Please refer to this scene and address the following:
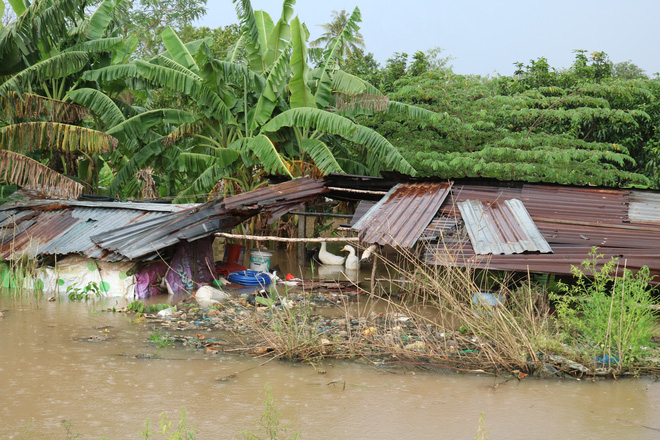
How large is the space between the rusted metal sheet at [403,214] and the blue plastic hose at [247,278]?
268cm

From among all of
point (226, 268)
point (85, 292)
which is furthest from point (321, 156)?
point (85, 292)

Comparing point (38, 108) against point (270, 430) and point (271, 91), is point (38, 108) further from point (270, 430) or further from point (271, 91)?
point (270, 430)

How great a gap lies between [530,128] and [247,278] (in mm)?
7558

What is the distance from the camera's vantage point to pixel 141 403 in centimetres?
518

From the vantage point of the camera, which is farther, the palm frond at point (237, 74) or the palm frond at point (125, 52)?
the palm frond at point (125, 52)

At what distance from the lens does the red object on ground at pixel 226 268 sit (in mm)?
11789

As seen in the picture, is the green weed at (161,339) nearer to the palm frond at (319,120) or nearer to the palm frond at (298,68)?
the palm frond at (319,120)

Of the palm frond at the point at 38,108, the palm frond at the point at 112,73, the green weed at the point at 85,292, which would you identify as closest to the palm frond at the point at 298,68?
the palm frond at the point at 112,73

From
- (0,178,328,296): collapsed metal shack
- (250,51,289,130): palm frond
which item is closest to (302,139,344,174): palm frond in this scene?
(250,51,289,130): palm frond

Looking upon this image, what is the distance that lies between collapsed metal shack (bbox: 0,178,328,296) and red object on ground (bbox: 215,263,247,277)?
0.94m

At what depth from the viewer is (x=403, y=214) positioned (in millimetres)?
9234

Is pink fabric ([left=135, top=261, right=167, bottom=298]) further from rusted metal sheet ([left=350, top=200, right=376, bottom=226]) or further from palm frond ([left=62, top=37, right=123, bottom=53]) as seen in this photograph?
palm frond ([left=62, top=37, right=123, bottom=53])

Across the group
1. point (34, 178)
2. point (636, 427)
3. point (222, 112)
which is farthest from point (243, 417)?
point (222, 112)

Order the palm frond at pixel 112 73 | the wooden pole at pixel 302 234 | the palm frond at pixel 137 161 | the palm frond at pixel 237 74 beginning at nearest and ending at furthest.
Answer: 1. the palm frond at pixel 237 74
2. the palm frond at pixel 112 73
3. the palm frond at pixel 137 161
4. the wooden pole at pixel 302 234
